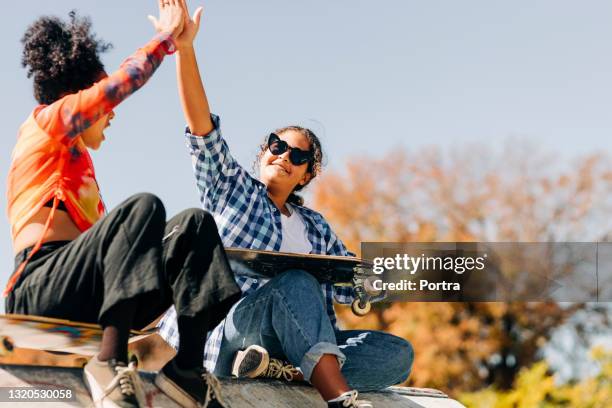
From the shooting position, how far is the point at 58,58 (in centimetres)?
321

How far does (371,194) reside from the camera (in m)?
14.1

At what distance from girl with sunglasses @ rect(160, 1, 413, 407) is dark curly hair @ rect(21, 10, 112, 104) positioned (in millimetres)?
420

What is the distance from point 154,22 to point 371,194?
1089cm

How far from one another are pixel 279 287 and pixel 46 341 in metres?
1.00

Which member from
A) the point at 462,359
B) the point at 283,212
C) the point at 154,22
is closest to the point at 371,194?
the point at 462,359

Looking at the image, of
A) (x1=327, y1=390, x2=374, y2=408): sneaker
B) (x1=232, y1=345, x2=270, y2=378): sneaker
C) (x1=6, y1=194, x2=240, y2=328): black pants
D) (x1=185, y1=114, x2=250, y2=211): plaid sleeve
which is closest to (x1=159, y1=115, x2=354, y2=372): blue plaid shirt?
(x1=185, y1=114, x2=250, y2=211): plaid sleeve

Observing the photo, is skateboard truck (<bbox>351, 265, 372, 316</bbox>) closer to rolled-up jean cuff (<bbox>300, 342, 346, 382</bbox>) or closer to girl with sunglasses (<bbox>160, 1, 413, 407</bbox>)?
girl with sunglasses (<bbox>160, 1, 413, 407</bbox>)

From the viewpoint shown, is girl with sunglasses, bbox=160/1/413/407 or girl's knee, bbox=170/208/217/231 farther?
girl with sunglasses, bbox=160/1/413/407

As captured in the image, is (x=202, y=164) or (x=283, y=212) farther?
(x=283, y=212)

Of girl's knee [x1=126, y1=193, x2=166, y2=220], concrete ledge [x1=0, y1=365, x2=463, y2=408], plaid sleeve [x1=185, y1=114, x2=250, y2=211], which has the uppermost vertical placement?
plaid sleeve [x1=185, y1=114, x2=250, y2=211]

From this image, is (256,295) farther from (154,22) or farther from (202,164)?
(154,22)

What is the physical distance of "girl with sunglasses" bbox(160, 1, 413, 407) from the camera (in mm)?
3330

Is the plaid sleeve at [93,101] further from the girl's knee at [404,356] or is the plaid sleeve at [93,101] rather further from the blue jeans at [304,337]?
the girl's knee at [404,356]

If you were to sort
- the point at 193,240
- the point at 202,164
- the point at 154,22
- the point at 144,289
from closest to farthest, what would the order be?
the point at 144,289, the point at 193,240, the point at 154,22, the point at 202,164
